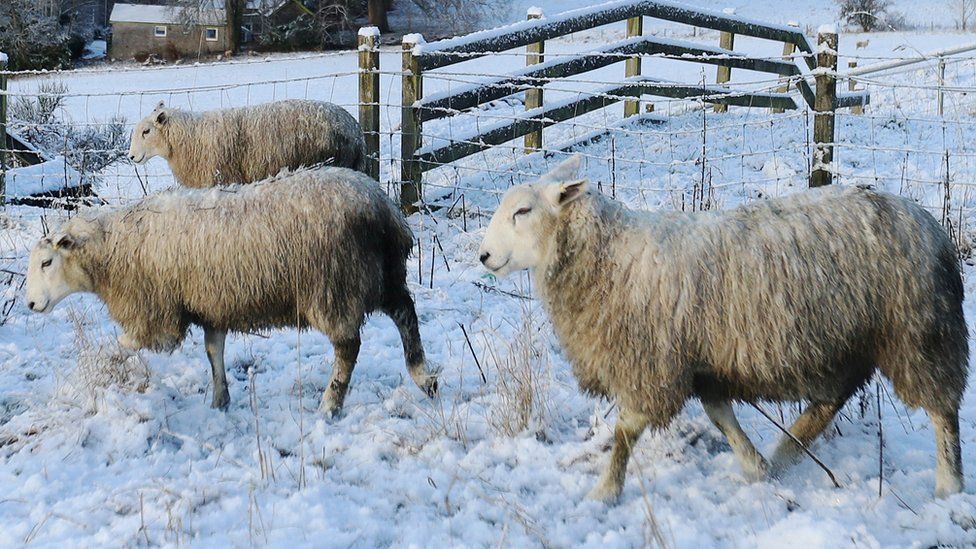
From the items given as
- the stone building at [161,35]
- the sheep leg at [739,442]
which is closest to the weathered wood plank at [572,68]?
the sheep leg at [739,442]

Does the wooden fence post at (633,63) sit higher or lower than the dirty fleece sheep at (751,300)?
higher

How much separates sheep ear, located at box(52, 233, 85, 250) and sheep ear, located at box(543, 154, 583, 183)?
2.46m

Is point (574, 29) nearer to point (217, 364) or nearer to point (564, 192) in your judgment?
point (217, 364)

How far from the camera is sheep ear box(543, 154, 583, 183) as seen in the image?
4.03m

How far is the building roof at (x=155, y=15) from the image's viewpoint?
3469 centimetres

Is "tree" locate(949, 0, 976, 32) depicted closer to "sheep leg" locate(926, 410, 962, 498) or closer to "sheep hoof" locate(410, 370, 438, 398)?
"sheep hoof" locate(410, 370, 438, 398)

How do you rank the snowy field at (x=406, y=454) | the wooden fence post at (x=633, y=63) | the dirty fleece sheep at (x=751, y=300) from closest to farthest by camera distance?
the snowy field at (x=406, y=454) < the dirty fleece sheep at (x=751, y=300) < the wooden fence post at (x=633, y=63)

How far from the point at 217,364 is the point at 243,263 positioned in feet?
1.88

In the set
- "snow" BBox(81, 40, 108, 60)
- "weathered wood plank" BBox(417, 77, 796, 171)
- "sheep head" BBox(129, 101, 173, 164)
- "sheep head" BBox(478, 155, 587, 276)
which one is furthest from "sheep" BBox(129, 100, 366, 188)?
"snow" BBox(81, 40, 108, 60)

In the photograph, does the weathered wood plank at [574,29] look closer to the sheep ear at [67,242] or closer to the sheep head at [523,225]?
the sheep ear at [67,242]

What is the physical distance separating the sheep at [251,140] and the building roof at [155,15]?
2830cm

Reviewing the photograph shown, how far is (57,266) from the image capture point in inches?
194

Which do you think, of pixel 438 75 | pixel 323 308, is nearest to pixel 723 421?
Result: pixel 323 308

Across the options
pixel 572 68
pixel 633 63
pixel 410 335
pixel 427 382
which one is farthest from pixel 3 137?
pixel 633 63
